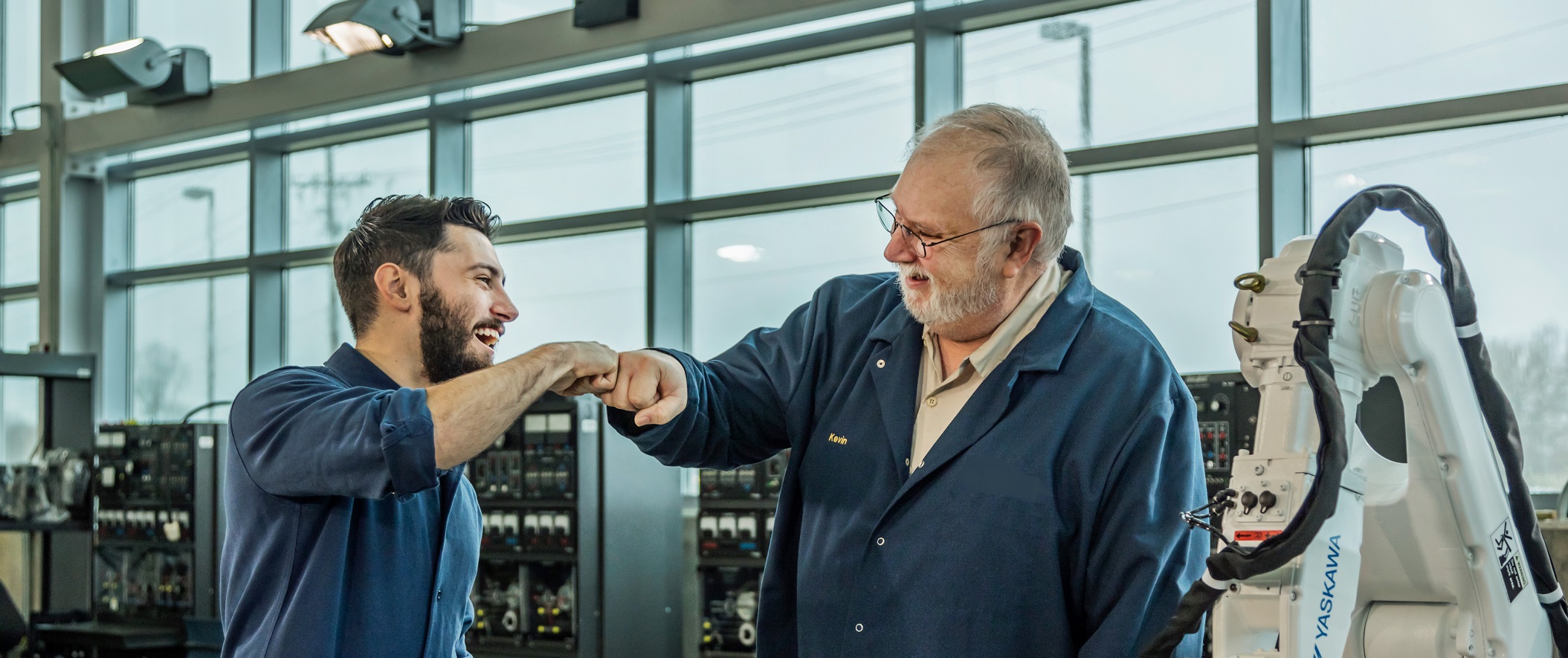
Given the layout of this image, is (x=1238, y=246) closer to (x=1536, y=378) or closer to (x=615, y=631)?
(x=1536, y=378)

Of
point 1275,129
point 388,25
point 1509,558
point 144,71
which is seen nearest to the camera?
point 1509,558

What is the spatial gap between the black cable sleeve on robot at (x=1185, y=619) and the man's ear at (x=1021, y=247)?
576 millimetres

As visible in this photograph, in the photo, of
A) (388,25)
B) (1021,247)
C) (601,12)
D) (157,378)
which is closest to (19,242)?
(157,378)

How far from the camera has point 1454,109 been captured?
474 centimetres

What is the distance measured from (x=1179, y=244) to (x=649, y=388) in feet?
12.8

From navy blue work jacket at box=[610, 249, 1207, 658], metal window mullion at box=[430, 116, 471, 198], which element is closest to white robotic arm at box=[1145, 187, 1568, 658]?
navy blue work jacket at box=[610, 249, 1207, 658]

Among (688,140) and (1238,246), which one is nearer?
(1238,246)

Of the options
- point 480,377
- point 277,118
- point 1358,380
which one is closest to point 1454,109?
point 1358,380

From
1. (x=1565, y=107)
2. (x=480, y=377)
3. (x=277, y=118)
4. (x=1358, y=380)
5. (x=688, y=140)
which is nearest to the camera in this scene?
(x=1358, y=380)

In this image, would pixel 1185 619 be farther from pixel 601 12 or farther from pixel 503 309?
pixel 601 12

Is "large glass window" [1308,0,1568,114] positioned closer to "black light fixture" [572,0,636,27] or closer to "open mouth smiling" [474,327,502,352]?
"black light fixture" [572,0,636,27]

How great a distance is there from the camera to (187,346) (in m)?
8.91

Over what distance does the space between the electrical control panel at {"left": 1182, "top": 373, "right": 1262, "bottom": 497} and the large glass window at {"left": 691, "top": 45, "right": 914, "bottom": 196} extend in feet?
6.33

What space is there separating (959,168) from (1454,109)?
341 cm
